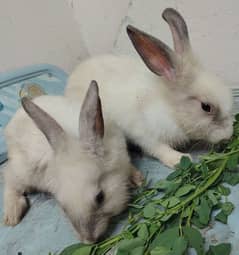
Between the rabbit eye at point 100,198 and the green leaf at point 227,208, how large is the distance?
304 millimetres

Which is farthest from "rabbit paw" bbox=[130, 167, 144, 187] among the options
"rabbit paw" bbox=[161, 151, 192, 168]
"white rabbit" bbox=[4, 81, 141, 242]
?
"rabbit paw" bbox=[161, 151, 192, 168]

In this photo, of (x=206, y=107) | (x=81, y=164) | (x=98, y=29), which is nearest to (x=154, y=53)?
(x=206, y=107)

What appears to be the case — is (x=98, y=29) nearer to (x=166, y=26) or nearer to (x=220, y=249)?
(x=166, y=26)

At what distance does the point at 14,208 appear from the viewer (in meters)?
1.57

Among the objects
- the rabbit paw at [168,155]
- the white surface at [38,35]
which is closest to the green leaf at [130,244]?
the rabbit paw at [168,155]

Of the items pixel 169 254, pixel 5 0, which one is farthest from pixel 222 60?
pixel 169 254

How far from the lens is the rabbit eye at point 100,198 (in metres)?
1.28

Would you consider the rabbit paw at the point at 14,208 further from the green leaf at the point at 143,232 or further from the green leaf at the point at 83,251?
the green leaf at the point at 143,232

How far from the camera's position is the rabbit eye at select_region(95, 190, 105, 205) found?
128cm

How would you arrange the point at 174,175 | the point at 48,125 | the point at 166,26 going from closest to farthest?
the point at 48,125 → the point at 174,175 → the point at 166,26

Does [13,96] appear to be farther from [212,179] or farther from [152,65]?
[212,179]

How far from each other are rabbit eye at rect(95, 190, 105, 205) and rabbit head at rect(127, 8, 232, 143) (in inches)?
15.6

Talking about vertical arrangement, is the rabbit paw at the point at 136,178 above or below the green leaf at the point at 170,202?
below

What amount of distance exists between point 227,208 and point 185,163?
228 mm
